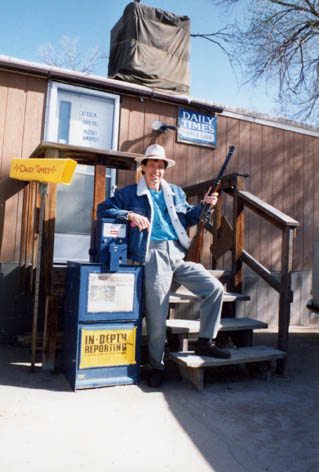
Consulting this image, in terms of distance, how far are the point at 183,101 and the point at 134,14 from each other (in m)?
1.85

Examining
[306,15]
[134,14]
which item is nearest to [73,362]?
[134,14]

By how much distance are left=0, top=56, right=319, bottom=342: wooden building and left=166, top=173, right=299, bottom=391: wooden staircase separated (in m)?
0.60

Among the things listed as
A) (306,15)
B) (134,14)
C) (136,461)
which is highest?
(306,15)

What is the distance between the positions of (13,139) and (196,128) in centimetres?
259

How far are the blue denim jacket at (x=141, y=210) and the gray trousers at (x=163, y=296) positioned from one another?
0.11 m

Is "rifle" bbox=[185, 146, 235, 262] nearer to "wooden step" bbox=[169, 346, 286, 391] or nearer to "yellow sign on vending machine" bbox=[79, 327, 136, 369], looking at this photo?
"wooden step" bbox=[169, 346, 286, 391]

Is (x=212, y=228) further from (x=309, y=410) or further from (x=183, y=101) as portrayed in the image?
(x=309, y=410)

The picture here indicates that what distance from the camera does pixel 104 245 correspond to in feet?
10.8

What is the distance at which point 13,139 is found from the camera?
15.8 feet

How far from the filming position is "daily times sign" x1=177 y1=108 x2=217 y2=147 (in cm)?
586

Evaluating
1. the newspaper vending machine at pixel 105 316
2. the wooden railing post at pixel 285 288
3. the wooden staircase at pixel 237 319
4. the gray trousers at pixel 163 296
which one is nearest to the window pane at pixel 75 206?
the wooden staircase at pixel 237 319

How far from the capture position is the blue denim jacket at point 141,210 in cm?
341

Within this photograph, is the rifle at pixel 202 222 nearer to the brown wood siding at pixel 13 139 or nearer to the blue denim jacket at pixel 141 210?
the blue denim jacket at pixel 141 210

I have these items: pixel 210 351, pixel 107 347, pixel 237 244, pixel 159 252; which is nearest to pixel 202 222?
pixel 159 252
